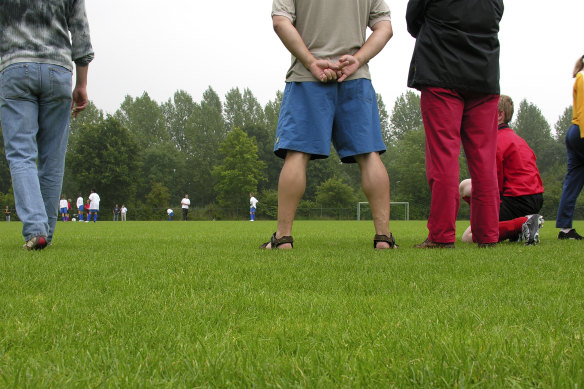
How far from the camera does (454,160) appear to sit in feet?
13.7

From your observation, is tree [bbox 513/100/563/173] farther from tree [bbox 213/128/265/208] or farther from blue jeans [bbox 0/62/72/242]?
blue jeans [bbox 0/62/72/242]

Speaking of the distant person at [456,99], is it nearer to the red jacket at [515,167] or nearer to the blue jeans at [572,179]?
the red jacket at [515,167]

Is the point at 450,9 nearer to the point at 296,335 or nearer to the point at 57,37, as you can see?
the point at 57,37

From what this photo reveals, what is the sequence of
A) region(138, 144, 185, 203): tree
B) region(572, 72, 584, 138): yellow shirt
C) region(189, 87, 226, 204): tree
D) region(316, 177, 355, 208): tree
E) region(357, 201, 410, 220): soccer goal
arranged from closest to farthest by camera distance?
region(572, 72, 584, 138): yellow shirt
region(357, 201, 410, 220): soccer goal
region(316, 177, 355, 208): tree
region(138, 144, 185, 203): tree
region(189, 87, 226, 204): tree

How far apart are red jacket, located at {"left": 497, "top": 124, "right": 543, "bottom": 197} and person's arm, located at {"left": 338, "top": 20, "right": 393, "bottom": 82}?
5.61ft

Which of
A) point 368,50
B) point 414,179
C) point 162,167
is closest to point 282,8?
point 368,50

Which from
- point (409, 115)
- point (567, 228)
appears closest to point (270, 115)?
point (409, 115)

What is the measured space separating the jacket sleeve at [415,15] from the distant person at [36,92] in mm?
2954

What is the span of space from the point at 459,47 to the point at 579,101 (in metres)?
2.30

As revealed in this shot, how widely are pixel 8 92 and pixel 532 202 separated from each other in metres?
5.00

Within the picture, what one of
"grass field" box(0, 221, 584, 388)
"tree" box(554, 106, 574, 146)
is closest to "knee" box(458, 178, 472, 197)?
"grass field" box(0, 221, 584, 388)

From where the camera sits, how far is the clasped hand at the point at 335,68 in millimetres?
3953

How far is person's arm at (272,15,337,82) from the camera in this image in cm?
396

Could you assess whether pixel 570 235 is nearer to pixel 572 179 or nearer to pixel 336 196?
pixel 572 179
